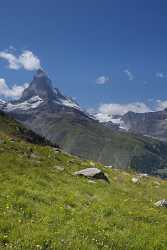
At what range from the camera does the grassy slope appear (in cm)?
1573

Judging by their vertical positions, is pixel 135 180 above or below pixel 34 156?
below

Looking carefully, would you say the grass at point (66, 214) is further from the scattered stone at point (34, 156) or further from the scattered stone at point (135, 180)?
the scattered stone at point (135, 180)

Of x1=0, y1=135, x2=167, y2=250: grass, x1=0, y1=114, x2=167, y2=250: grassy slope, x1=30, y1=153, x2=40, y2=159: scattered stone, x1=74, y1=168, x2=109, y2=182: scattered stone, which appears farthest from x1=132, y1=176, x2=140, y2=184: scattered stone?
x1=30, y1=153, x2=40, y2=159: scattered stone

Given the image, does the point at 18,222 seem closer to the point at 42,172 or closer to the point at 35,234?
the point at 35,234

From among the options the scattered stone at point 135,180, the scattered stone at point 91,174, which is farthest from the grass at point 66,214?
the scattered stone at point 135,180

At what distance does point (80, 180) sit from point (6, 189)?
10.3 m

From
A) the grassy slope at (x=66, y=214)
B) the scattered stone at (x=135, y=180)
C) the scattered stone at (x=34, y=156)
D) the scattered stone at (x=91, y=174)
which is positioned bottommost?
the grassy slope at (x=66, y=214)

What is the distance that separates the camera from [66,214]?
19.8m

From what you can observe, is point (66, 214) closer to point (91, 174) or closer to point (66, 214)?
point (66, 214)

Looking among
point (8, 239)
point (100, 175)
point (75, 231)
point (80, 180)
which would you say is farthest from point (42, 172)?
point (8, 239)

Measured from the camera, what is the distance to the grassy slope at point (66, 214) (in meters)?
15.7

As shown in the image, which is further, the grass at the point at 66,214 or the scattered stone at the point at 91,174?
the scattered stone at the point at 91,174

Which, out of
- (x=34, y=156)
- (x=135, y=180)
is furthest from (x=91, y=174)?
(x=135, y=180)

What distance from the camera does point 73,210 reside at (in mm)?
21234
